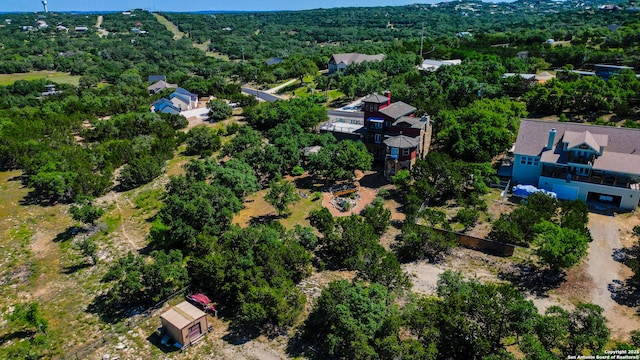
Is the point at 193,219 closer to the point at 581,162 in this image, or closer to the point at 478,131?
the point at 478,131

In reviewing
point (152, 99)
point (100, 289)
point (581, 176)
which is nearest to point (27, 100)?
point (152, 99)

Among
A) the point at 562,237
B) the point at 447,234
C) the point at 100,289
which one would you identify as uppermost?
the point at 562,237

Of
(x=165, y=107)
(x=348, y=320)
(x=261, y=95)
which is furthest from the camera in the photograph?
(x=261, y=95)

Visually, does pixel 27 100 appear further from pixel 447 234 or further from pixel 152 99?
pixel 447 234

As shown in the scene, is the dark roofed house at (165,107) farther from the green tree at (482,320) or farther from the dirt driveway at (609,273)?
the dirt driveway at (609,273)

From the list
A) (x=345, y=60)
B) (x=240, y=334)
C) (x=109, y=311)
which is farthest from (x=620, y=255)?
(x=345, y=60)

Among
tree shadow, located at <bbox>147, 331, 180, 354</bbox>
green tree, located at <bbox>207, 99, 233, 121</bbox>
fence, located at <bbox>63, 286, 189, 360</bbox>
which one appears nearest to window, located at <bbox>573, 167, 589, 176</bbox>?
fence, located at <bbox>63, 286, 189, 360</bbox>

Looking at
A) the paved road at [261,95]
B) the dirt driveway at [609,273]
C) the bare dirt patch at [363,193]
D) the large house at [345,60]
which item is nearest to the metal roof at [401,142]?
the bare dirt patch at [363,193]
